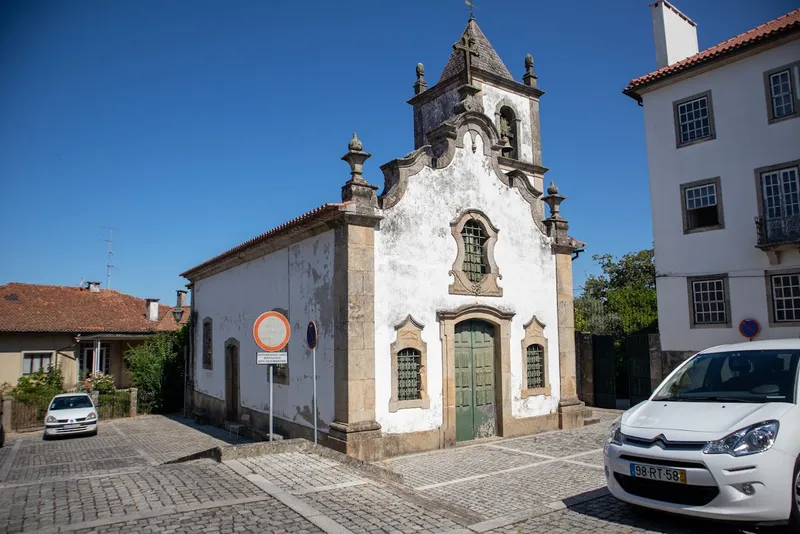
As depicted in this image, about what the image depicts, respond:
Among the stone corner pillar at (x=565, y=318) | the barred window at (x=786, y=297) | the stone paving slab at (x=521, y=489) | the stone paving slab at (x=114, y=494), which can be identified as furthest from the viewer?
the barred window at (x=786, y=297)

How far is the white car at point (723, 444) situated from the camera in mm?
4906

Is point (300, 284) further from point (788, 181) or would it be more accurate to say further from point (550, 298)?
point (788, 181)

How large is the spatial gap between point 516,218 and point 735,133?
30.3 feet

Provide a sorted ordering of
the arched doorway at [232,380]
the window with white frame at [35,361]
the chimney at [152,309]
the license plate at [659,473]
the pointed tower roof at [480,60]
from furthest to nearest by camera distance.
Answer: the chimney at [152,309] → the window with white frame at [35,361] → the pointed tower roof at [480,60] → the arched doorway at [232,380] → the license plate at [659,473]

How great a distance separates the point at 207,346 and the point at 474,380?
458 inches

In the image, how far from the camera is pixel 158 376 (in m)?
24.6

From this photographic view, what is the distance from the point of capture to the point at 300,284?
13.0 meters

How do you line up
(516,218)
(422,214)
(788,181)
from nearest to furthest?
(422,214), (516,218), (788,181)

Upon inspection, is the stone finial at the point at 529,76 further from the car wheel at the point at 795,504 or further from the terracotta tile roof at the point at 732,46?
the car wheel at the point at 795,504

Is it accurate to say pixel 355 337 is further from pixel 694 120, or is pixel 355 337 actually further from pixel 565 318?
pixel 694 120

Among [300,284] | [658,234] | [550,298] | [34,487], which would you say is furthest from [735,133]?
[34,487]

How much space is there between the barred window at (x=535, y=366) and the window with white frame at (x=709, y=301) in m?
7.62

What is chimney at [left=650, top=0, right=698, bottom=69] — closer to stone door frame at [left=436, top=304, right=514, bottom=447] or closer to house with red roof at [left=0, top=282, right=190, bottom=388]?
stone door frame at [left=436, top=304, right=514, bottom=447]

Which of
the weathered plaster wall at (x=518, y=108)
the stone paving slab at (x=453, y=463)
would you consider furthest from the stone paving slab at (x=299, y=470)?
the weathered plaster wall at (x=518, y=108)
